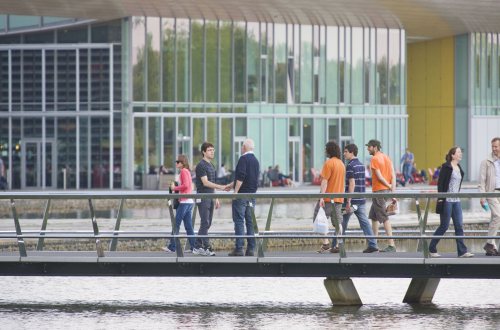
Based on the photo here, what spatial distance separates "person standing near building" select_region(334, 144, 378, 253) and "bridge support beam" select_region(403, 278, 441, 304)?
1411mm

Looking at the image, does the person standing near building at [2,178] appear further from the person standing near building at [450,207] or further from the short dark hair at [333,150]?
the person standing near building at [450,207]

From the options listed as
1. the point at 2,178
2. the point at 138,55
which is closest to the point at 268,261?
the point at 2,178

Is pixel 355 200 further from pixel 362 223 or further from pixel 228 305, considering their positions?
pixel 228 305

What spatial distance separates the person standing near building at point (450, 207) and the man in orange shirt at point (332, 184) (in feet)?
4.37

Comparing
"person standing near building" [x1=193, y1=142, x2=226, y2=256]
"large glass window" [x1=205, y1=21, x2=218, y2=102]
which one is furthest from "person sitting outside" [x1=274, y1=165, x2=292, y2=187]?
"person standing near building" [x1=193, y1=142, x2=226, y2=256]

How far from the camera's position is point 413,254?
19.4 metres

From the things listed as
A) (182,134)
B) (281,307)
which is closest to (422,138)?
(182,134)

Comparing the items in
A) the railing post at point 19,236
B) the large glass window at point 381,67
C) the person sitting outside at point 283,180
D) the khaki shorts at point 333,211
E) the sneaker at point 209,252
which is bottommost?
the person sitting outside at point 283,180

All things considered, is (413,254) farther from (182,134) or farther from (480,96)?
(480,96)

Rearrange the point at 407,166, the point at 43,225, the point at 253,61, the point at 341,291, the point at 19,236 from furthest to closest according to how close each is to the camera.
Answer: the point at 407,166 → the point at 253,61 → the point at 43,225 → the point at 341,291 → the point at 19,236

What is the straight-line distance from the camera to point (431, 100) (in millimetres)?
72062

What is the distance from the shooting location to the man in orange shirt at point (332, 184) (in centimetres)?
1945

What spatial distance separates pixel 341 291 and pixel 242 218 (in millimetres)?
1789

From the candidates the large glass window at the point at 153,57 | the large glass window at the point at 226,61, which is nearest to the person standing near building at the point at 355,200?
the large glass window at the point at 153,57
